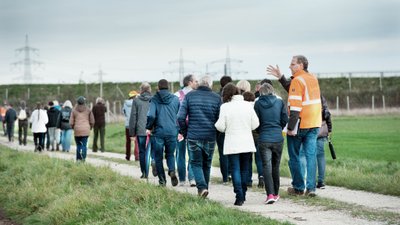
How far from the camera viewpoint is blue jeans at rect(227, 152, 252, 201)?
12328 millimetres

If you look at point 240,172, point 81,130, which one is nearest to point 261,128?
point 240,172

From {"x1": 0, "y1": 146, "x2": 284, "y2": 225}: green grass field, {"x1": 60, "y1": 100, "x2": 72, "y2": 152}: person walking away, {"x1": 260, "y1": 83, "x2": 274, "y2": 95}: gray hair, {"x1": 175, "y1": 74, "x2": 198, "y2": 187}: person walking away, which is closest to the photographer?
{"x1": 0, "y1": 146, "x2": 284, "y2": 225}: green grass field

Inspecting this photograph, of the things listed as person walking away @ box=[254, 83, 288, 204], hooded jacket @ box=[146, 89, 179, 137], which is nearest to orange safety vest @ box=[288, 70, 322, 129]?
person walking away @ box=[254, 83, 288, 204]

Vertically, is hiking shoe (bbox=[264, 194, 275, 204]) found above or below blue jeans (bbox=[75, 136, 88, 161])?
below

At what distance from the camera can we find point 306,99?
43.1ft

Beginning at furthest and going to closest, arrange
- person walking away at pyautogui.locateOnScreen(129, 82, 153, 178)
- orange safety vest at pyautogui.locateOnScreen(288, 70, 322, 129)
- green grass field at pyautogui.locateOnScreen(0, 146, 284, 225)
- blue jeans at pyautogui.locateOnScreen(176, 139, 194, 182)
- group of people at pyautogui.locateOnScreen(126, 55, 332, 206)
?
person walking away at pyautogui.locateOnScreen(129, 82, 153, 178)
blue jeans at pyautogui.locateOnScreen(176, 139, 194, 182)
orange safety vest at pyautogui.locateOnScreen(288, 70, 322, 129)
group of people at pyautogui.locateOnScreen(126, 55, 332, 206)
green grass field at pyautogui.locateOnScreen(0, 146, 284, 225)

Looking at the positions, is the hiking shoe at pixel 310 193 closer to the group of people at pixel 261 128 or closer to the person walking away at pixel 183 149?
the group of people at pixel 261 128

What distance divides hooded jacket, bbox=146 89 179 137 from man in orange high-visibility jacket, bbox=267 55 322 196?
2.62m

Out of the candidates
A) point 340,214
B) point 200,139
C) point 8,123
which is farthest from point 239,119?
point 8,123

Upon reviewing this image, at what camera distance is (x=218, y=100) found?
1344 cm

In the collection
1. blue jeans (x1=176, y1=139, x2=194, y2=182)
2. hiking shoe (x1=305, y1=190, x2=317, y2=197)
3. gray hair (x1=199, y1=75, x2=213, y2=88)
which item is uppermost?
gray hair (x1=199, y1=75, x2=213, y2=88)

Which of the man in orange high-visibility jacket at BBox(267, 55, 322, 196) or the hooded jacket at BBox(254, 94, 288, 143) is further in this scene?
the man in orange high-visibility jacket at BBox(267, 55, 322, 196)

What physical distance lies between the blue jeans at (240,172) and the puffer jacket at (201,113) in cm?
87

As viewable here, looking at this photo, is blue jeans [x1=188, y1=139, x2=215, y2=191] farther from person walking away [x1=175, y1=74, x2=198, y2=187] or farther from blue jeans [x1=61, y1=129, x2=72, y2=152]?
blue jeans [x1=61, y1=129, x2=72, y2=152]
